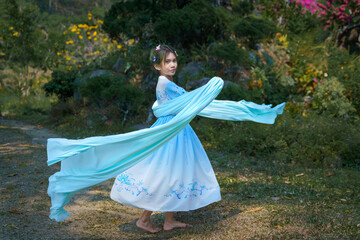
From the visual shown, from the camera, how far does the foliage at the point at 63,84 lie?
483 inches

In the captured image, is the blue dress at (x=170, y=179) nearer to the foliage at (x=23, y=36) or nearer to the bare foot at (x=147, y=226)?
the bare foot at (x=147, y=226)

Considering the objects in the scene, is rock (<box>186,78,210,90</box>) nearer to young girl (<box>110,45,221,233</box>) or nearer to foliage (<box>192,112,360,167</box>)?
foliage (<box>192,112,360,167</box>)

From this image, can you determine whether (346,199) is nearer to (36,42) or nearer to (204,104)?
(204,104)

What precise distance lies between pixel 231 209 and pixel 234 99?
14.7 ft

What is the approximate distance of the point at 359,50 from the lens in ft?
41.0

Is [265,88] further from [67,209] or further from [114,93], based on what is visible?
[67,209]

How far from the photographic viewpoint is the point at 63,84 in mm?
12359

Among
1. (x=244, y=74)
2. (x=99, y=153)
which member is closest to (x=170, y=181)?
(x=99, y=153)

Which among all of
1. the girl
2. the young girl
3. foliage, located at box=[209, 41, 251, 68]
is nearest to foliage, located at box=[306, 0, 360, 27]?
foliage, located at box=[209, 41, 251, 68]

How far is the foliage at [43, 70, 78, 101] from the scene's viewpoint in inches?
483

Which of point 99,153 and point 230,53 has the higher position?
point 230,53

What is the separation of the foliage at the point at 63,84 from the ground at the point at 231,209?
6141 mm

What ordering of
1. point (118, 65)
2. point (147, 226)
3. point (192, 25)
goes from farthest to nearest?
point (118, 65) < point (192, 25) < point (147, 226)

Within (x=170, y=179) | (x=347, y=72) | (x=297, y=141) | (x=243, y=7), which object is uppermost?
(x=243, y=7)
